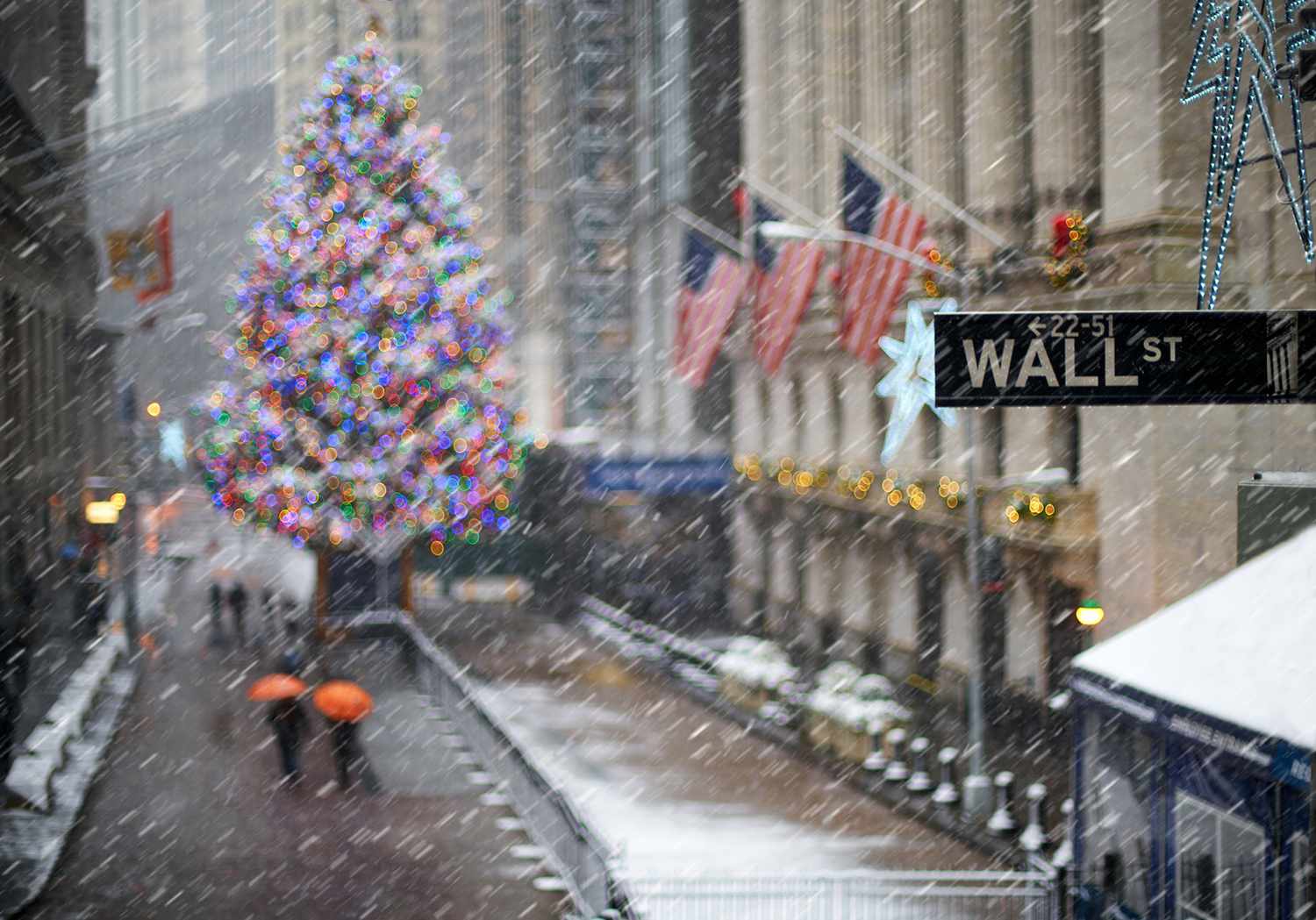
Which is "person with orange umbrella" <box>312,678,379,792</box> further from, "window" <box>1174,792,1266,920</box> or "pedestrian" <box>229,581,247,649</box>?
"pedestrian" <box>229,581,247,649</box>

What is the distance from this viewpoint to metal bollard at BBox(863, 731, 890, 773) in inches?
830

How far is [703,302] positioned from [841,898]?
24.7 m

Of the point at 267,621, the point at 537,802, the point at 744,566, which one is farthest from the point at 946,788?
the point at 744,566

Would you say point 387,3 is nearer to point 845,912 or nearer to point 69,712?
point 69,712

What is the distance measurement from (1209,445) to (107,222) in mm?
54573

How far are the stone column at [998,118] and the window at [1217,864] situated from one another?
1912 centimetres

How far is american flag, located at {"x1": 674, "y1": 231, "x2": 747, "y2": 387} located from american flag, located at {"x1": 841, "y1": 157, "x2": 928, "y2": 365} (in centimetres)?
615

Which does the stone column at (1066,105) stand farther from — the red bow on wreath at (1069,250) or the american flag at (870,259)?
the american flag at (870,259)

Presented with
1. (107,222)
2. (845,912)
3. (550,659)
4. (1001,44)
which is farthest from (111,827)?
(107,222)

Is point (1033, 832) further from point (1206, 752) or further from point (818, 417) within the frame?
point (818, 417)

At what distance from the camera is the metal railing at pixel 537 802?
13680 mm

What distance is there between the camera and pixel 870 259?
91.4 feet

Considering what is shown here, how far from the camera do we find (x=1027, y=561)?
28516mm

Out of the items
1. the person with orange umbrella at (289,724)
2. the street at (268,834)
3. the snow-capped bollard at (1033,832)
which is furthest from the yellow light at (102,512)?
the snow-capped bollard at (1033,832)
